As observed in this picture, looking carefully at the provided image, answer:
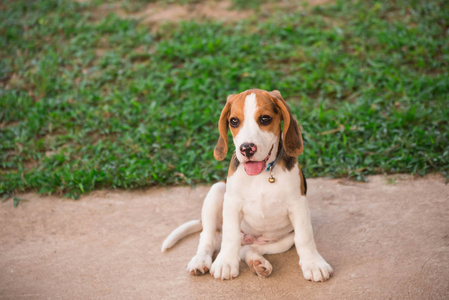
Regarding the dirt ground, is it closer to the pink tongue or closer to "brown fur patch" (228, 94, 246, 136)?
the pink tongue

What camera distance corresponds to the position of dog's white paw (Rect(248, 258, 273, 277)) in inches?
154

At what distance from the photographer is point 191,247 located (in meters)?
4.54

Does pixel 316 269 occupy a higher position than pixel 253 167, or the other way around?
pixel 253 167

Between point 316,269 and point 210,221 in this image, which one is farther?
point 210,221

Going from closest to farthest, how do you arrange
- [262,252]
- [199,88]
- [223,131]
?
[223,131], [262,252], [199,88]

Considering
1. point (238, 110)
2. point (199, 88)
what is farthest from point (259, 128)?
point (199, 88)

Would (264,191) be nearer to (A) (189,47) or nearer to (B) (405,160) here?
(B) (405,160)

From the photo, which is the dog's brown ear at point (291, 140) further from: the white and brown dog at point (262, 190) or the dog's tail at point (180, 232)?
the dog's tail at point (180, 232)

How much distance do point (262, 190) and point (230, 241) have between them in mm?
514

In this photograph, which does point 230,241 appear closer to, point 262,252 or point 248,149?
point 262,252

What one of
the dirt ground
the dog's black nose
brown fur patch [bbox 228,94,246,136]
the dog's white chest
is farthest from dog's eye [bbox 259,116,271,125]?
the dirt ground

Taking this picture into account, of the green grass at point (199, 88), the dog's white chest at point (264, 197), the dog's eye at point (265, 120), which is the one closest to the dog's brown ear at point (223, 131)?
the dog's white chest at point (264, 197)

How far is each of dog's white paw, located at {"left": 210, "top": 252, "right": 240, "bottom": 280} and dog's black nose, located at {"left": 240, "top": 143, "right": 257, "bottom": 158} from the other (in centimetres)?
98

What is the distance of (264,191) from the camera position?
12.6 ft
